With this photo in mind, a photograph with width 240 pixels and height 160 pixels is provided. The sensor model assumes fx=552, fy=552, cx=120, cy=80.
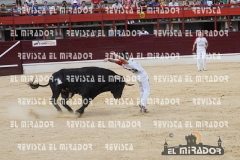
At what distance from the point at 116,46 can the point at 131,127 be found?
44.2ft

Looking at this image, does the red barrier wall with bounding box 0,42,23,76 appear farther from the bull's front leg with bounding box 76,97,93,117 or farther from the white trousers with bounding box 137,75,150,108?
the white trousers with bounding box 137,75,150,108

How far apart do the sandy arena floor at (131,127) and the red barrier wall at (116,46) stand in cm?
568

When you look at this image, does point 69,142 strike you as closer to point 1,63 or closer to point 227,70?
point 227,70

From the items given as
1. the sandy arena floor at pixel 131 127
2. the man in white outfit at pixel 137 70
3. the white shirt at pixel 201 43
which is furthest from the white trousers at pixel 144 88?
the white shirt at pixel 201 43

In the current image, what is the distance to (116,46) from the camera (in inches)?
915

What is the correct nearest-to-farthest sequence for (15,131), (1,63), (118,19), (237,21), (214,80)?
1. (15,131)
2. (214,80)
3. (1,63)
4. (118,19)
5. (237,21)

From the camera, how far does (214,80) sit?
16.9 metres

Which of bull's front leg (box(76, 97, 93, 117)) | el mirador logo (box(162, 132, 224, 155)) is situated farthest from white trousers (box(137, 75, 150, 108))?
el mirador logo (box(162, 132, 224, 155))

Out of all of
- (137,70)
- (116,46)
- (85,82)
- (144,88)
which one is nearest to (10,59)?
(116,46)

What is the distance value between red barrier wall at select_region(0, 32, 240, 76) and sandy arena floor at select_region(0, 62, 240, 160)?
5.68 meters

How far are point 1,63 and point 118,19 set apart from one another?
6034mm

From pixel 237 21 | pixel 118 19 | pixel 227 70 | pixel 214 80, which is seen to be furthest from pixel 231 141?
→ pixel 237 21

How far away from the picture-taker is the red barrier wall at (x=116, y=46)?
21875 millimetres

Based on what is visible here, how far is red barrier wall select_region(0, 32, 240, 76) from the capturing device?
861 inches
